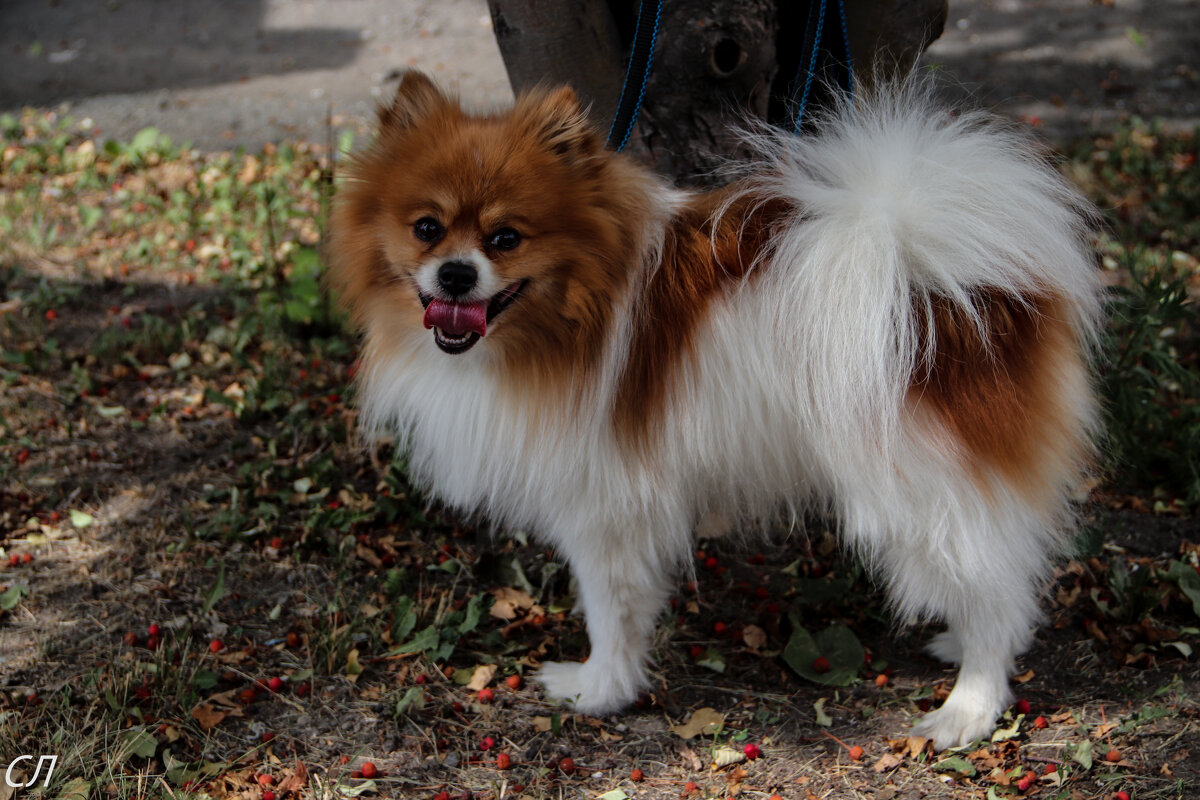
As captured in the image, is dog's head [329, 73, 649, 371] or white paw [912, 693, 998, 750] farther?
white paw [912, 693, 998, 750]

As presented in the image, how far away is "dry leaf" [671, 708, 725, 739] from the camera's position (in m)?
2.76

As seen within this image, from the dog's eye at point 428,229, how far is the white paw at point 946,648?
6.56 feet

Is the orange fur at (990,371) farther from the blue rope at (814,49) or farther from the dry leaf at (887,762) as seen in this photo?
the blue rope at (814,49)

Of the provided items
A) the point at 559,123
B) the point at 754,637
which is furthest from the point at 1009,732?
the point at 559,123

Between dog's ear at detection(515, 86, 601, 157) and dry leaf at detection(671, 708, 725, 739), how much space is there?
65.0 inches

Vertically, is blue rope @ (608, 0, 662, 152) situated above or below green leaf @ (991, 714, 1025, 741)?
A: above

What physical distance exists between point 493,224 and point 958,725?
1.89 meters

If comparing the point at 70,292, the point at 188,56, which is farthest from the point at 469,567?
the point at 188,56

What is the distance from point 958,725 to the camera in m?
2.68

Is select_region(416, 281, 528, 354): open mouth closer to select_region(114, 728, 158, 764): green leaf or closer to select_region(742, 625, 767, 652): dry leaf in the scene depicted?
select_region(114, 728, 158, 764): green leaf

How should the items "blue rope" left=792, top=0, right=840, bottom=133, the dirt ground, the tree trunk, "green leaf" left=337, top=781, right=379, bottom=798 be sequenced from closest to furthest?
"green leaf" left=337, top=781, right=379, bottom=798 → "blue rope" left=792, top=0, right=840, bottom=133 → the tree trunk → the dirt ground

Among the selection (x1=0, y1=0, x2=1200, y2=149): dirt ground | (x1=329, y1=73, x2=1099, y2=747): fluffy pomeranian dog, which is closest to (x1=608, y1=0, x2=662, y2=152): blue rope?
(x1=329, y1=73, x2=1099, y2=747): fluffy pomeranian dog

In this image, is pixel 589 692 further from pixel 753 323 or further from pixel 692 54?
pixel 692 54

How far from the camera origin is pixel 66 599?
3051 millimetres
